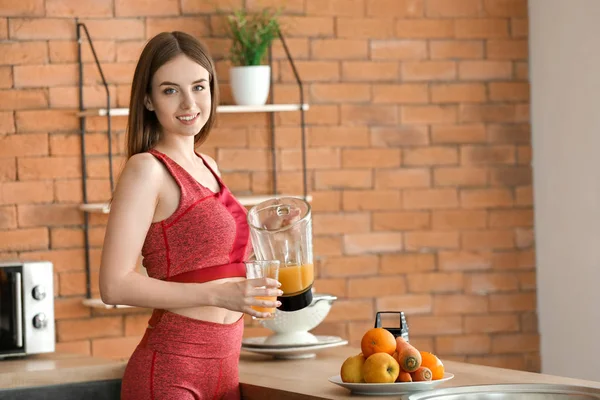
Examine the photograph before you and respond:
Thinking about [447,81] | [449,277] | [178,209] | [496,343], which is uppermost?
[447,81]

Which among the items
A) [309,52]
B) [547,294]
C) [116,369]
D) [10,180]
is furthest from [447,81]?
[116,369]

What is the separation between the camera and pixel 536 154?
394 centimetres

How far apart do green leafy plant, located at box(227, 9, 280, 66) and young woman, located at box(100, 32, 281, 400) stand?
55.1 inches

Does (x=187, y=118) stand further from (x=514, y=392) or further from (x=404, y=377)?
(x=514, y=392)

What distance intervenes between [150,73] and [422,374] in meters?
0.80

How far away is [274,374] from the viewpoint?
233 cm

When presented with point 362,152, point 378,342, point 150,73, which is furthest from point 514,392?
point 362,152

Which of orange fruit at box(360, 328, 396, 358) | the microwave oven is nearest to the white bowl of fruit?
orange fruit at box(360, 328, 396, 358)

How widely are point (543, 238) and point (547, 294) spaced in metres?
0.22

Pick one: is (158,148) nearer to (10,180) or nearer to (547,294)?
(10,180)

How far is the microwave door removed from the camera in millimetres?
2883

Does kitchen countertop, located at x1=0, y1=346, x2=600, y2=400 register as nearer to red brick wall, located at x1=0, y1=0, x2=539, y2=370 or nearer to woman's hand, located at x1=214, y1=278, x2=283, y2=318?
woman's hand, located at x1=214, y1=278, x2=283, y2=318

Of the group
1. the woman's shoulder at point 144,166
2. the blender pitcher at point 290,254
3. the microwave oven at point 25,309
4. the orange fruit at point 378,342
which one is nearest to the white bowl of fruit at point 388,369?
the orange fruit at point 378,342

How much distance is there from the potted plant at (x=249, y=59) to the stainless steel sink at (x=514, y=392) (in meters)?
1.76
